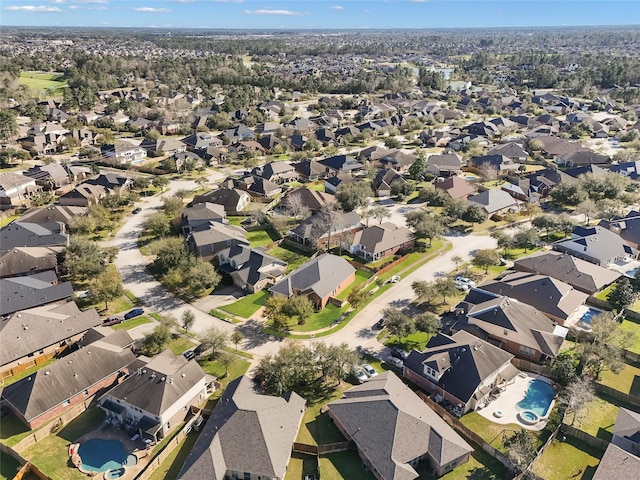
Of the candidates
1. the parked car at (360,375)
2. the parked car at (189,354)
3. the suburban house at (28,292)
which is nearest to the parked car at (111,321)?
the suburban house at (28,292)

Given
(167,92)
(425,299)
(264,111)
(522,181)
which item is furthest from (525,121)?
(167,92)

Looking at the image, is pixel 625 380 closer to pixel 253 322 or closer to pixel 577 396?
pixel 577 396

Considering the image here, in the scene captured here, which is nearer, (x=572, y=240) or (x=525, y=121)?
(x=572, y=240)

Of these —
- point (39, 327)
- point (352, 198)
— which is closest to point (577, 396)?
point (352, 198)

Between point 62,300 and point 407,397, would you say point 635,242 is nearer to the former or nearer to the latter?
point 407,397

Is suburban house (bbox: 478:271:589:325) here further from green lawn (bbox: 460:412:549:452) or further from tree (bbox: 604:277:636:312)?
green lawn (bbox: 460:412:549:452)
